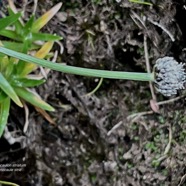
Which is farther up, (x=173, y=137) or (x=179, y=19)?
(x=179, y=19)

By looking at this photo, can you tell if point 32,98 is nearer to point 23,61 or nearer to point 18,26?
point 23,61

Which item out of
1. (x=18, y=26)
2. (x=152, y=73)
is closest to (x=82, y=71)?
(x=152, y=73)

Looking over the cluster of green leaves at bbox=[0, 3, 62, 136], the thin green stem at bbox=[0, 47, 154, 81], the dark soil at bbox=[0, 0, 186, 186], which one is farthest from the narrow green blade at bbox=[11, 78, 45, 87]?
the thin green stem at bbox=[0, 47, 154, 81]

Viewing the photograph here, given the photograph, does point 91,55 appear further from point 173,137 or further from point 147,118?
point 173,137

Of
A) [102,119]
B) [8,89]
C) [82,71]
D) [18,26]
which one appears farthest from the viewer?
[102,119]

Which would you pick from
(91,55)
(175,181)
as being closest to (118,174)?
(175,181)

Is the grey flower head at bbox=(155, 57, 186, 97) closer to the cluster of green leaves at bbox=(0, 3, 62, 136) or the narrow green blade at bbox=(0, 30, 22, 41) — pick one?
the cluster of green leaves at bbox=(0, 3, 62, 136)
